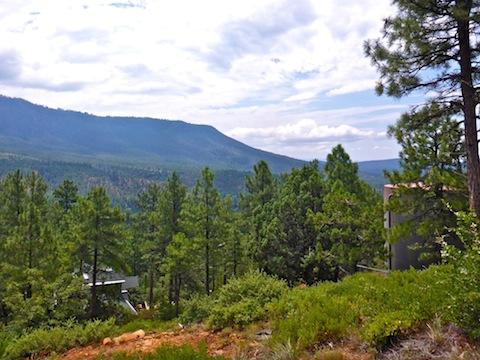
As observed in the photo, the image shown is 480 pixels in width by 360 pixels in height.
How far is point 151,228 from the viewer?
3834cm

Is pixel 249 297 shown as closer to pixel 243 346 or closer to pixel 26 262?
pixel 243 346

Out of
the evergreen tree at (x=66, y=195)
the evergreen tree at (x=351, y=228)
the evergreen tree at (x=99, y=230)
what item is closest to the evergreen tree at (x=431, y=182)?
the evergreen tree at (x=351, y=228)

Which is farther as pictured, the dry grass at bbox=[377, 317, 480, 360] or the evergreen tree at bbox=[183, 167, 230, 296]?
the evergreen tree at bbox=[183, 167, 230, 296]

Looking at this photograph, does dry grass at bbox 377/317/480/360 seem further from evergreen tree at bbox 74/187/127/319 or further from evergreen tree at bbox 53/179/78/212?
evergreen tree at bbox 53/179/78/212

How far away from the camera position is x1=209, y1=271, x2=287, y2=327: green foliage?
767 cm

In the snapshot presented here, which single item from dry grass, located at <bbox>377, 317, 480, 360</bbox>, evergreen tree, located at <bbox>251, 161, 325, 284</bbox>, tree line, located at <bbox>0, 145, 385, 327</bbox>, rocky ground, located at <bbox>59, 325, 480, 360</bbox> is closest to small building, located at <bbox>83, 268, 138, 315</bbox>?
tree line, located at <bbox>0, 145, 385, 327</bbox>

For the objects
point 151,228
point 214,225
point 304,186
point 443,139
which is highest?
point 443,139

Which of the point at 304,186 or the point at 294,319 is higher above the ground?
the point at 304,186

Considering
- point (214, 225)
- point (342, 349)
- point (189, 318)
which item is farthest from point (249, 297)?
point (214, 225)

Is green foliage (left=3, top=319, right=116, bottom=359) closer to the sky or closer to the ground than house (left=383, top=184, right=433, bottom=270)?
closer to the ground

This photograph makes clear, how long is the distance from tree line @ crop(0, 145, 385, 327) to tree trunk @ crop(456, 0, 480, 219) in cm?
478

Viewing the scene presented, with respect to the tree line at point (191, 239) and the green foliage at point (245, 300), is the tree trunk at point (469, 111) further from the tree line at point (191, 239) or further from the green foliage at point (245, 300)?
the green foliage at point (245, 300)

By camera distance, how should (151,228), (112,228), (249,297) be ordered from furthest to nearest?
1. (151,228)
2. (112,228)
3. (249,297)

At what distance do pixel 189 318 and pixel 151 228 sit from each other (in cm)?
2656
